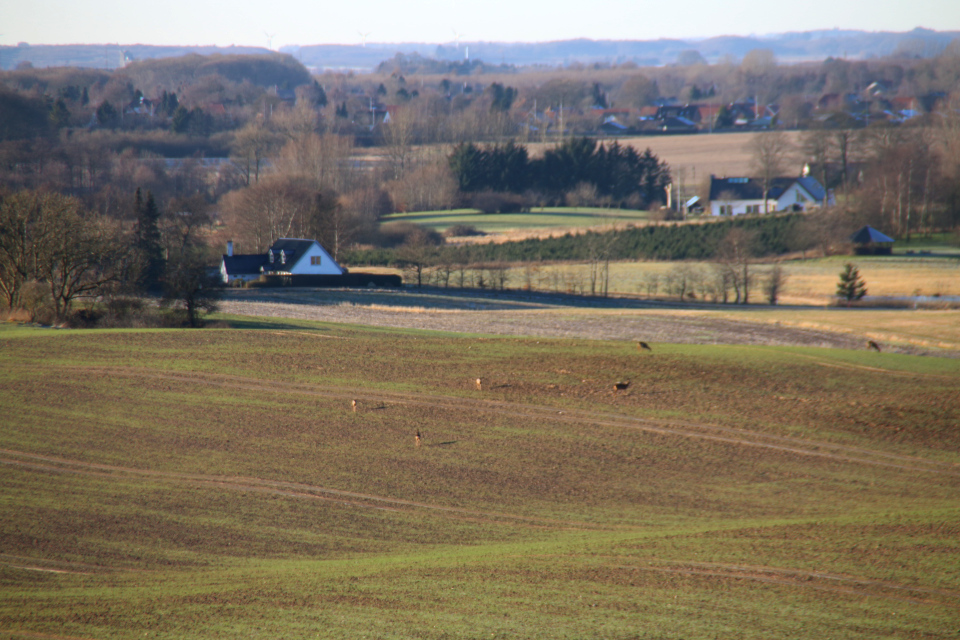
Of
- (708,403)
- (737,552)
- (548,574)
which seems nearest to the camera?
(548,574)

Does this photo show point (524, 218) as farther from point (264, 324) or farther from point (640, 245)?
point (264, 324)

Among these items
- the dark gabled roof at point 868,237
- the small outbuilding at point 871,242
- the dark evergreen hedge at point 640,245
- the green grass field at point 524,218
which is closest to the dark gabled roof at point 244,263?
the dark evergreen hedge at point 640,245

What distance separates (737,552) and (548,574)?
3.33 meters

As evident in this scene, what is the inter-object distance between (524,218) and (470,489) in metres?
82.2

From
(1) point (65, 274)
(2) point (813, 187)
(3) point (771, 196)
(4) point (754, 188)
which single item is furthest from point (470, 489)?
(2) point (813, 187)

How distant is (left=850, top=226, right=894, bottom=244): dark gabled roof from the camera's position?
73525mm

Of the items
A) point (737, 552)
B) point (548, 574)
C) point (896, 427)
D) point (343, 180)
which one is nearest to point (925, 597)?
point (737, 552)

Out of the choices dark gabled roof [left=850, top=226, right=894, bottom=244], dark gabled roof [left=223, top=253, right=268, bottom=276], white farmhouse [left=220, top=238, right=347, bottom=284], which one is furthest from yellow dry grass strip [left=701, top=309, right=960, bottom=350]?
dark gabled roof [left=223, top=253, right=268, bottom=276]

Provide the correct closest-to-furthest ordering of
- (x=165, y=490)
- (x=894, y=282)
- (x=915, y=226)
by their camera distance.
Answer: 1. (x=165, y=490)
2. (x=894, y=282)
3. (x=915, y=226)

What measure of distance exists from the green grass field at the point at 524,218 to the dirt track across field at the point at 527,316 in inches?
1497

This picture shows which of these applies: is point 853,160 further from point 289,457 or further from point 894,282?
point 289,457

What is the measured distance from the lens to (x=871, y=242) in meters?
73.3

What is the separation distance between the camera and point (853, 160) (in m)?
105

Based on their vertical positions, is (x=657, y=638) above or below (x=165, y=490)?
above
